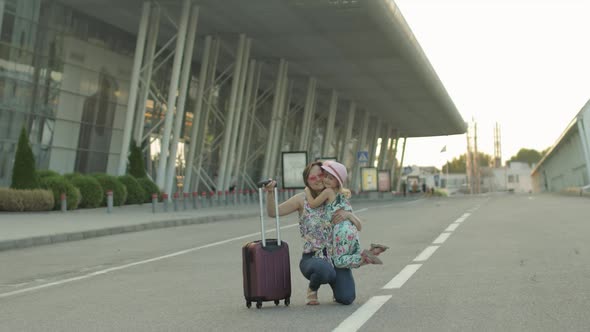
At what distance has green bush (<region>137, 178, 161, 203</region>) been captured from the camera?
34403 mm

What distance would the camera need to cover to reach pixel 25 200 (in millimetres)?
26812

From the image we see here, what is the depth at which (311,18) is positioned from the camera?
127ft

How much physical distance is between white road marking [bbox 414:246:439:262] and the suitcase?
184 inches

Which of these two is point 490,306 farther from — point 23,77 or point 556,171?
point 556,171

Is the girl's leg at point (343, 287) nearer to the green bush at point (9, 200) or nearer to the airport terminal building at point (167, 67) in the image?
the green bush at point (9, 200)

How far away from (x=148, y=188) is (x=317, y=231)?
2780cm

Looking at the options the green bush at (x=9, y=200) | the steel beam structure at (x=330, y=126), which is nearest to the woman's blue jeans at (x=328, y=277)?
the green bush at (x=9, y=200)

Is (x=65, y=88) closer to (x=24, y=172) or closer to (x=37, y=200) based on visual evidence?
(x=24, y=172)

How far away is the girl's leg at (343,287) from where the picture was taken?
7473 millimetres

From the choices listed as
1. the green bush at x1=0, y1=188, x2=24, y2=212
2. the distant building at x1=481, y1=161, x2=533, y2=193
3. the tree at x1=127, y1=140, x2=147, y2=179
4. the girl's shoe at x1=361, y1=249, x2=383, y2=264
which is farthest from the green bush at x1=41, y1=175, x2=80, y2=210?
the distant building at x1=481, y1=161, x2=533, y2=193

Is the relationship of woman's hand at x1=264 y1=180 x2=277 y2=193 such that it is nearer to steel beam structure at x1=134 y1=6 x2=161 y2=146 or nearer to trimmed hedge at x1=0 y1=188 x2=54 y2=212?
trimmed hedge at x1=0 y1=188 x2=54 y2=212

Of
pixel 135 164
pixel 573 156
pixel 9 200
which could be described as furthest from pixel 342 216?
pixel 573 156

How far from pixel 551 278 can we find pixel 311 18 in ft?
99.8

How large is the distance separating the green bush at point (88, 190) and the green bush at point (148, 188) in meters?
3.80
